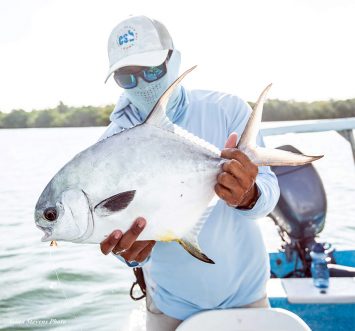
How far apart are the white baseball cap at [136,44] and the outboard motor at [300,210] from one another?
285 cm

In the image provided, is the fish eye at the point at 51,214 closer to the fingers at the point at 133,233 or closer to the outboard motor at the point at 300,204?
the fingers at the point at 133,233

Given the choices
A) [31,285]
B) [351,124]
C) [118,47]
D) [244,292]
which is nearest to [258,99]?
[118,47]

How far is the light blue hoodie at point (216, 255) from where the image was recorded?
2.04 m

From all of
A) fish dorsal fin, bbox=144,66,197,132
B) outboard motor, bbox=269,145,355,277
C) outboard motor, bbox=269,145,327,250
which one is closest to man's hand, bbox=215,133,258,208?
fish dorsal fin, bbox=144,66,197,132

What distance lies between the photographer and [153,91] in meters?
2.16

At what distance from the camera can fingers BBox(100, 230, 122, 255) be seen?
155cm

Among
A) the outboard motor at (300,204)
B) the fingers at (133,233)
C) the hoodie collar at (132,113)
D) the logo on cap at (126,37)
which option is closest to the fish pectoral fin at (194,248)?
the fingers at (133,233)

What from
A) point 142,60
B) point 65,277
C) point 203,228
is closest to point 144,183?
point 203,228

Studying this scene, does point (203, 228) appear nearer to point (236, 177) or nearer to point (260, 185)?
point (260, 185)

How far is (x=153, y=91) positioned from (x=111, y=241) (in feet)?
2.93

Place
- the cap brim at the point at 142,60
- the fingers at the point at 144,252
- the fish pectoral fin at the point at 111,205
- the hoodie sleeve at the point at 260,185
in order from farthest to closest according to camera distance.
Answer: the cap brim at the point at 142,60 < the fingers at the point at 144,252 < the hoodie sleeve at the point at 260,185 < the fish pectoral fin at the point at 111,205

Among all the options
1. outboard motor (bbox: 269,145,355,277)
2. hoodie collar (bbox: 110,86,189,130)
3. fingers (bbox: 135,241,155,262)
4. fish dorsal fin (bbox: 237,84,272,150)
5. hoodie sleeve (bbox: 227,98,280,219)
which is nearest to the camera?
fish dorsal fin (bbox: 237,84,272,150)

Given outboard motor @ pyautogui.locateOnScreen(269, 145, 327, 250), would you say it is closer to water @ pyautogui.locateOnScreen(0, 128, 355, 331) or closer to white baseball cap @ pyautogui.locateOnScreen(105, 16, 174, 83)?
water @ pyautogui.locateOnScreen(0, 128, 355, 331)

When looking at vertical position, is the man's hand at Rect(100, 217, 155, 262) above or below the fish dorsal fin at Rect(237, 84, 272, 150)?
below
